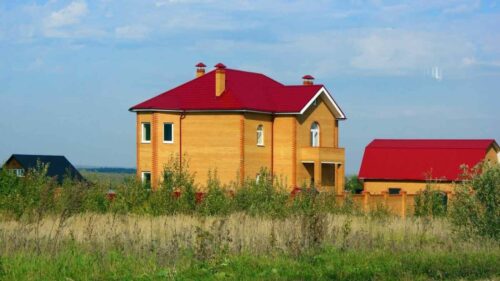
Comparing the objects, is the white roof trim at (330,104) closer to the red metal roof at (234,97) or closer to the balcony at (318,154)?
the red metal roof at (234,97)

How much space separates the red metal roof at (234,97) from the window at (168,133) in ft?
3.27

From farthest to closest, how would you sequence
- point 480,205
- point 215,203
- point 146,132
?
1. point 146,132
2. point 215,203
3. point 480,205

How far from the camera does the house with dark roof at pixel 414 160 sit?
5381cm

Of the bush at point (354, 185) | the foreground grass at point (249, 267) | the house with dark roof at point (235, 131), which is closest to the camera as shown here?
the foreground grass at point (249, 267)

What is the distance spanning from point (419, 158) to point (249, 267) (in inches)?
1640

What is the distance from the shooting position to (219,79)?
4797cm

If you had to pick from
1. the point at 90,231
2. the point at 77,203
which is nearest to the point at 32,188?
the point at 77,203

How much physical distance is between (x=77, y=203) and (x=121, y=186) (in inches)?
160

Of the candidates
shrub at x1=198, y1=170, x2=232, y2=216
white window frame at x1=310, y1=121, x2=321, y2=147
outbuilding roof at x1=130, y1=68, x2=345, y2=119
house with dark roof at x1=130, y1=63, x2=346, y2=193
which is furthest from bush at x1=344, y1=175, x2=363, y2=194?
shrub at x1=198, y1=170, x2=232, y2=216

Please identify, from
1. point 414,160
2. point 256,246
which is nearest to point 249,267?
point 256,246

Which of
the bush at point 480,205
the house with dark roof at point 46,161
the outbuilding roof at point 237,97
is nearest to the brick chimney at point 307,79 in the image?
the outbuilding roof at point 237,97

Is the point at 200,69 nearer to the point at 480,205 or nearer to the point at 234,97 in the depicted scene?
the point at 234,97

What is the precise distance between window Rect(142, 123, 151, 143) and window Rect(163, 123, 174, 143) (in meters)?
0.98

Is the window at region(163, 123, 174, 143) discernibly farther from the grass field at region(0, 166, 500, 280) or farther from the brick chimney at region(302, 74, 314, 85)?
the grass field at region(0, 166, 500, 280)
